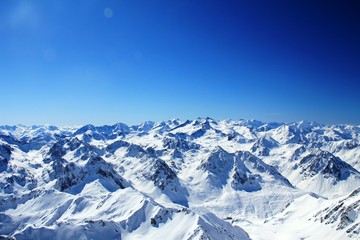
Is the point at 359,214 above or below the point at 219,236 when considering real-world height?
above

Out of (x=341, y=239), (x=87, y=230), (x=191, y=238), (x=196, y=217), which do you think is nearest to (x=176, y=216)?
(x=196, y=217)

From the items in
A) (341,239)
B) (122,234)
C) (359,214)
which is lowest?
(122,234)

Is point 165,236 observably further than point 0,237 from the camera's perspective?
Yes

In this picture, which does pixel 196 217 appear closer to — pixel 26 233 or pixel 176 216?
pixel 176 216

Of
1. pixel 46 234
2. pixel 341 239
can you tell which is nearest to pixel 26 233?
pixel 46 234

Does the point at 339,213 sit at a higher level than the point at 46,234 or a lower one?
higher

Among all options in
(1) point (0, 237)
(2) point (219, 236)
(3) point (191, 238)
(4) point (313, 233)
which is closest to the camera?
(1) point (0, 237)

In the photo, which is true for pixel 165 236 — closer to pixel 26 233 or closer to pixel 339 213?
pixel 26 233

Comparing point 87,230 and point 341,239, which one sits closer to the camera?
point 341,239

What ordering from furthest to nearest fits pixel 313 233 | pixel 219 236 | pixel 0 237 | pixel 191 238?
pixel 313 233 < pixel 219 236 < pixel 191 238 < pixel 0 237
